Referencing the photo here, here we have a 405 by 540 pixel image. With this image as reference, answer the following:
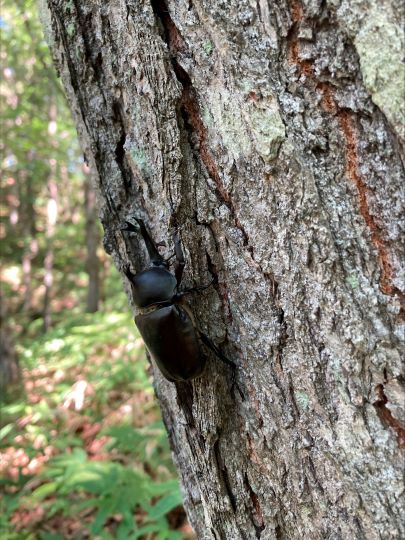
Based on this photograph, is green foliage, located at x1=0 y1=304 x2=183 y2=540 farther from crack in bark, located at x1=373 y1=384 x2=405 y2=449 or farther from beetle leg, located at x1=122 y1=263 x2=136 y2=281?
crack in bark, located at x1=373 y1=384 x2=405 y2=449

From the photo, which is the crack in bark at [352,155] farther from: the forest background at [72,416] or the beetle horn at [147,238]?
the forest background at [72,416]

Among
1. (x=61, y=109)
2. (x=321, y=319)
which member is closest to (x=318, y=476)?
(x=321, y=319)

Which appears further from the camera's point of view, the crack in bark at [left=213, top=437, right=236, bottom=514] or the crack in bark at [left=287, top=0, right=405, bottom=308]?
the crack in bark at [left=213, top=437, right=236, bottom=514]

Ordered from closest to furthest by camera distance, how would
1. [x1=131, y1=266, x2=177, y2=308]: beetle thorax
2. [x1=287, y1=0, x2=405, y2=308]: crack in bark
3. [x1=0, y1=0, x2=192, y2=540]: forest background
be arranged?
[x1=287, y1=0, x2=405, y2=308]: crack in bark → [x1=131, y1=266, x2=177, y2=308]: beetle thorax → [x1=0, y1=0, x2=192, y2=540]: forest background

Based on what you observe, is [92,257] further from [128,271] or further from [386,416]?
[386,416]

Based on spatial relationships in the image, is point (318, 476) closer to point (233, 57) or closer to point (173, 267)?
point (173, 267)

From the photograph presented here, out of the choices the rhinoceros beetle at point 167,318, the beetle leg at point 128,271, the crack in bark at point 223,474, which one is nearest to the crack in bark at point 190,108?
the rhinoceros beetle at point 167,318

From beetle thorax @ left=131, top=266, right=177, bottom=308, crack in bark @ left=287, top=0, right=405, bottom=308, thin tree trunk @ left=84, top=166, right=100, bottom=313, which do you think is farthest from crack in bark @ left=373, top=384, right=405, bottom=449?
thin tree trunk @ left=84, top=166, right=100, bottom=313
